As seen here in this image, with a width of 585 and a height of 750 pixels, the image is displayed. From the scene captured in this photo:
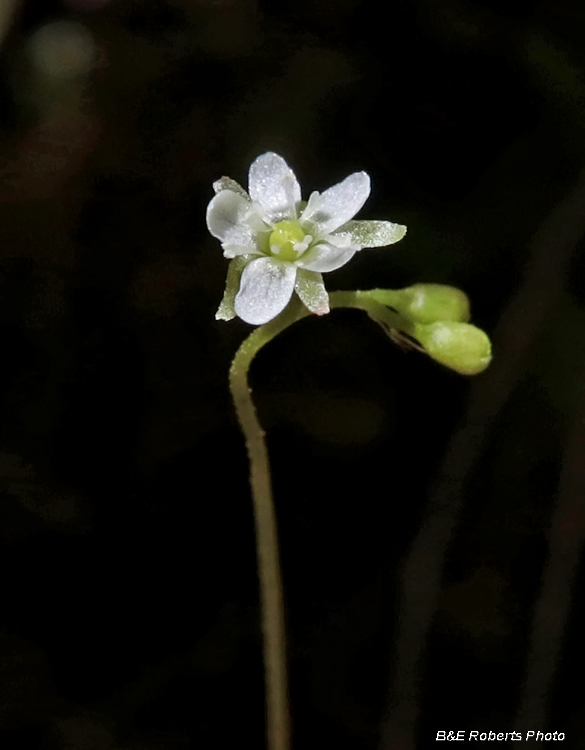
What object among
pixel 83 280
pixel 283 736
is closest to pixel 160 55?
pixel 83 280

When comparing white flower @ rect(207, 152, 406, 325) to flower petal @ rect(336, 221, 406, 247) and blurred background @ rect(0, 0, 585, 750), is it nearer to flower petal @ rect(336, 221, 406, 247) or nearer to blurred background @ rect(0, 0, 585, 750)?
flower petal @ rect(336, 221, 406, 247)

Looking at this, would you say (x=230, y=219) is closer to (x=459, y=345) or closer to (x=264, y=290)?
(x=264, y=290)

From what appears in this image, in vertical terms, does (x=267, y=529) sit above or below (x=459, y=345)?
below

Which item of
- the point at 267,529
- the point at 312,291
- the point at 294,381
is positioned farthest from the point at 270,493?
the point at 294,381

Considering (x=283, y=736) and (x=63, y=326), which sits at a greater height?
(x=63, y=326)

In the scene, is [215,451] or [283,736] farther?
[215,451]

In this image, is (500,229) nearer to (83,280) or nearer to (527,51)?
(527,51)

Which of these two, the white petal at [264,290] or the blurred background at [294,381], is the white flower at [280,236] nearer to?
the white petal at [264,290]
